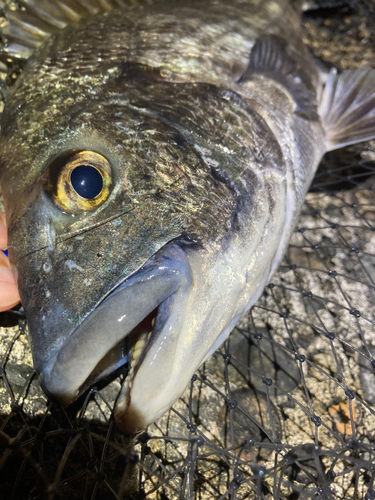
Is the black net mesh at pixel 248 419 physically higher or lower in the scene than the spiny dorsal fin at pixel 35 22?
lower

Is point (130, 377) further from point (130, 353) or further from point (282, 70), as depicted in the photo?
point (282, 70)

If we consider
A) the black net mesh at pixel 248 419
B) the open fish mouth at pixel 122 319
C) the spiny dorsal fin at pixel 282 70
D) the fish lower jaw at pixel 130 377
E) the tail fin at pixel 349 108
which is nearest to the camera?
the open fish mouth at pixel 122 319

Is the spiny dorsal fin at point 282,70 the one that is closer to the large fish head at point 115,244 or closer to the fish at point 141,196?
the fish at point 141,196

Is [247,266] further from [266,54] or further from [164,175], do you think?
[266,54]

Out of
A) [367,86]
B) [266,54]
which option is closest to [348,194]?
[367,86]

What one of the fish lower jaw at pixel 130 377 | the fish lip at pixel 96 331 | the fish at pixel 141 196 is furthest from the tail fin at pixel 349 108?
the fish lower jaw at pixel 130 377

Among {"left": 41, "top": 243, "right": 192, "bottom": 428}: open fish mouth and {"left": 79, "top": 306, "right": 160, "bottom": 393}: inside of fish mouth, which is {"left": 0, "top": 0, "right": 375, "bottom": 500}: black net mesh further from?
{"left": 41, "top": 243, "right": 192, "bottom": 428}: open fish mouth
